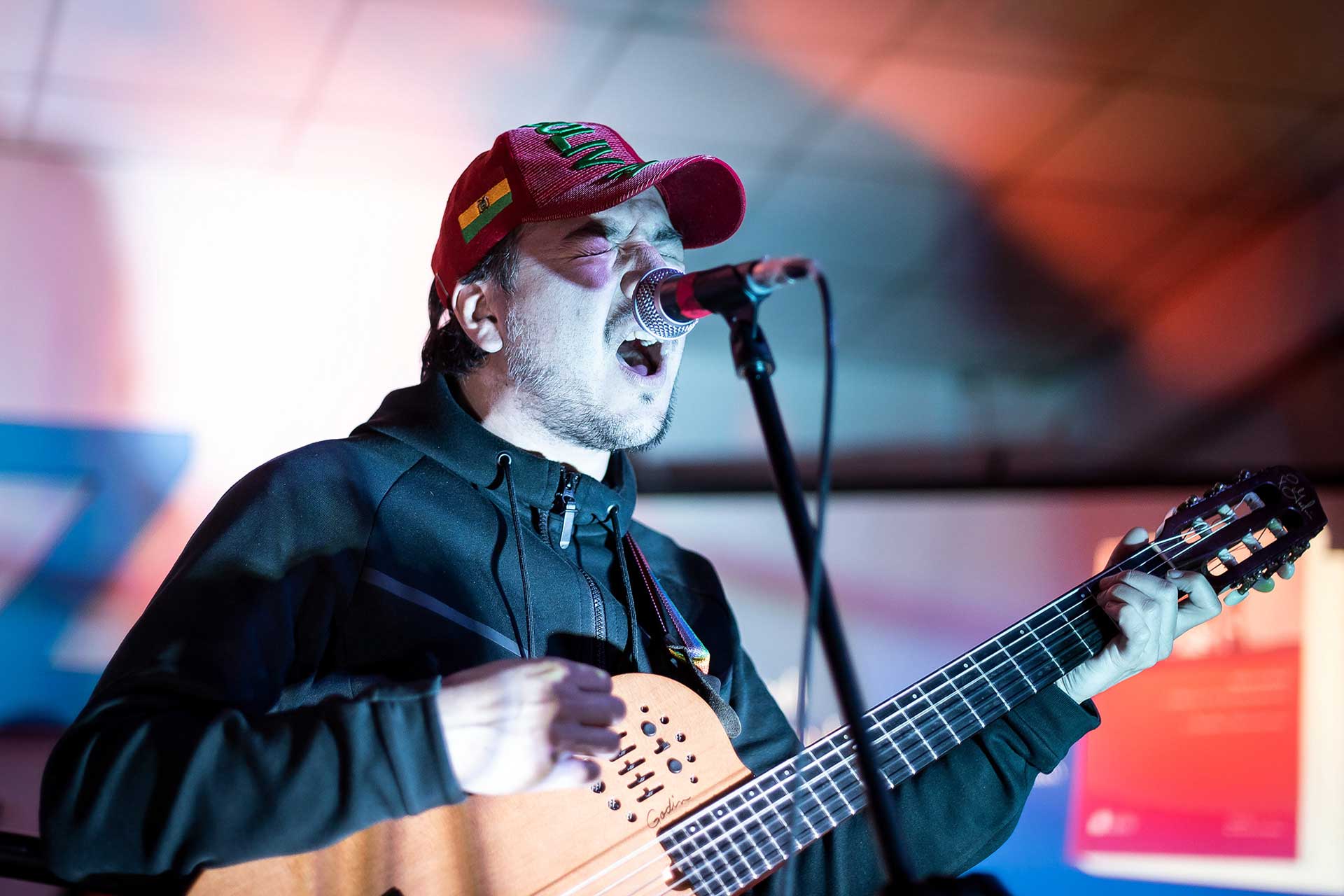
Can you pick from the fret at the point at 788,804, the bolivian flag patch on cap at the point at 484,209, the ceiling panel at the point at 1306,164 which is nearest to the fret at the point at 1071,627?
the fret at the point at 788,804

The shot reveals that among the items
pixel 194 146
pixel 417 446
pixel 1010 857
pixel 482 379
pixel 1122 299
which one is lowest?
pixel 1010 857

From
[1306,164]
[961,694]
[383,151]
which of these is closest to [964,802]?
[961,694]

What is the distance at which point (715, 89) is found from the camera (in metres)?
3.15

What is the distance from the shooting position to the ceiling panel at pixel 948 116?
10.3 ft

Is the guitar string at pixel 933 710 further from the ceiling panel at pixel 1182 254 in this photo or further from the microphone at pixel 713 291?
the ceiling panel at pixel 1182 254

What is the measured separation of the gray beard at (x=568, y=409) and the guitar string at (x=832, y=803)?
0.54 m

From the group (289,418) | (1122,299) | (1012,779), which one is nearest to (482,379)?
(1012,779)

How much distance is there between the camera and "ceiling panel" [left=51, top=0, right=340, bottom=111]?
2771 millimetres

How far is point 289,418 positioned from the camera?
3.56m

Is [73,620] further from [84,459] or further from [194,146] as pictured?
[194,146]

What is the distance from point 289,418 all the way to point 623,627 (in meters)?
2.26

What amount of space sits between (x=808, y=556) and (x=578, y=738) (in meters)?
0.31

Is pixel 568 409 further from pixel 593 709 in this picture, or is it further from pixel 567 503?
pixel 593 709

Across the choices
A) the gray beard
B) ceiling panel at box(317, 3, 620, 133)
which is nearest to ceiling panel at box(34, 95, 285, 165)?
ceiling panel at box(317, 3, 620, 133)
